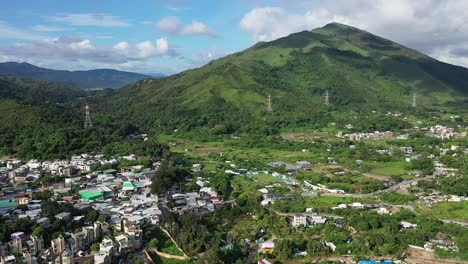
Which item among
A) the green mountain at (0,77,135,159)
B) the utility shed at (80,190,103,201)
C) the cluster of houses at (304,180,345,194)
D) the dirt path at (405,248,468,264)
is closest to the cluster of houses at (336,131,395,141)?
the cluster of houses at (304,180,345,194)

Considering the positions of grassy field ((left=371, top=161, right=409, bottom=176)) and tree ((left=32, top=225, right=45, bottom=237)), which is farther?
grassy field ((left=371, top=161, right=409, bottom=176))

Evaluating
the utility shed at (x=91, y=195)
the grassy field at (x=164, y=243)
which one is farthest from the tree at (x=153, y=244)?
the utility shed at (x=91, y=195)

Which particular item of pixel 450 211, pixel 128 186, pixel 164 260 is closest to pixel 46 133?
pixel 128 186

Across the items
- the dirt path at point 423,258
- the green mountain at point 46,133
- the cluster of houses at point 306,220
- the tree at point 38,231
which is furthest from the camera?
the green mountain at point 46,133

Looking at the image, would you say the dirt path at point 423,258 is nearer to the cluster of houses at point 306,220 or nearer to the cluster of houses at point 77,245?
the cluster of houses at point 306,220

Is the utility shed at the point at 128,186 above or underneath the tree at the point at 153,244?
above

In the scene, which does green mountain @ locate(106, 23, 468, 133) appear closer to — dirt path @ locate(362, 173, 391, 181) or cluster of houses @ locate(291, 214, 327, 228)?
dirt path @ locate(362, 173, 391, 181)
